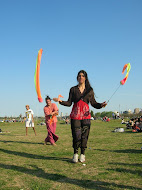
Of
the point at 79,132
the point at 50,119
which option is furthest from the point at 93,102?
the point at 50,119

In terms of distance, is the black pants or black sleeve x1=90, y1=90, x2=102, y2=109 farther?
black sleeve x1=90, y1=90, x2=102, y2=109

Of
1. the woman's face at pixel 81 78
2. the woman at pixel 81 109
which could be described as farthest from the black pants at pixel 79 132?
the woman's face at pixel 81 78

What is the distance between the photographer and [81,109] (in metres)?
6.32

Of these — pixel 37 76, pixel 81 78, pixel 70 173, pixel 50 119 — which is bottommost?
pixel 70 173

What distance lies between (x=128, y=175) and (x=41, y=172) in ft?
6.45

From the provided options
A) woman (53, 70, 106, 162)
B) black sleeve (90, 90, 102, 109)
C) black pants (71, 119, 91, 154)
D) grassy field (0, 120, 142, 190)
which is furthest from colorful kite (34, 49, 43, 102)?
grassy field (0, 120, 142, 190)

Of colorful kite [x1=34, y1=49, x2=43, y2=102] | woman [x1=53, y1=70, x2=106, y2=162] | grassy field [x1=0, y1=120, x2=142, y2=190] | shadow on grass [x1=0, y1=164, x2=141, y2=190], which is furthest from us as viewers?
colorful kite [x1=34, y1=49, x2=43, y2=102]

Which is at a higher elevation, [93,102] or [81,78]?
[81,78]

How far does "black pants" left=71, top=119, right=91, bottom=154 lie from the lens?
630 centimetres

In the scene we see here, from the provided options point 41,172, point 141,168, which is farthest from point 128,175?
point 41,172

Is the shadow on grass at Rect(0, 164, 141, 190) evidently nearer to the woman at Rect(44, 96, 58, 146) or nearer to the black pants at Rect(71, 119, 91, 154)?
the black pants at Rect(71, 119, 91, 154)

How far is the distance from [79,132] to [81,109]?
2.16ft

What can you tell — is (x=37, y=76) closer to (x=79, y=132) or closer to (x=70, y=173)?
(x=79, y=132)

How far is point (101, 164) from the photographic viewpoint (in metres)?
5.93
